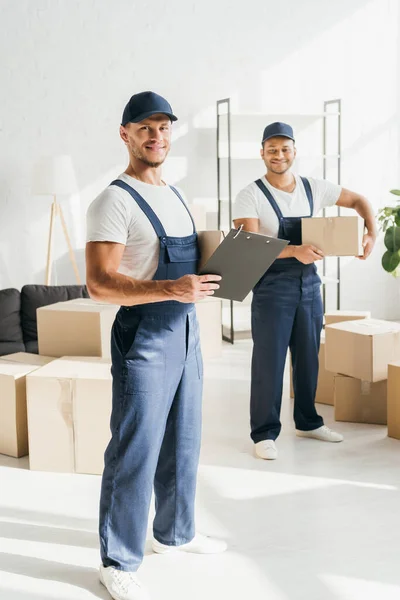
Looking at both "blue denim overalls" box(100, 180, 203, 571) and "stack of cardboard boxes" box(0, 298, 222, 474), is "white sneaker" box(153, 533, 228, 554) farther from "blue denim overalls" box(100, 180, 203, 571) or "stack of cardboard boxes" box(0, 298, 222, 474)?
"stack of cardboard boxes" box(0, 298, 222, 474)

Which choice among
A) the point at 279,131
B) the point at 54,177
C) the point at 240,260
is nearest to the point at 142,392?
the point at 240,260

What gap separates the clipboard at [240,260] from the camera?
85.7 inches

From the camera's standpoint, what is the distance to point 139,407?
2.25 meters

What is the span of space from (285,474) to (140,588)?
1195 mm

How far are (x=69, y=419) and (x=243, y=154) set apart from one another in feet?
12.1

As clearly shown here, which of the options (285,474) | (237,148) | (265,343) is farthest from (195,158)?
(285,474)

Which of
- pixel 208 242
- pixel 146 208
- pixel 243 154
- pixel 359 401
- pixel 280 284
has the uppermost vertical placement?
pixel 243 154

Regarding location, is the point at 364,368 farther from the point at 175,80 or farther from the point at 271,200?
the point at 175,80

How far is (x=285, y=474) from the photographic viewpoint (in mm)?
3342

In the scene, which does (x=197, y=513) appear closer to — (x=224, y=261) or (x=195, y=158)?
(x=224, y=261)

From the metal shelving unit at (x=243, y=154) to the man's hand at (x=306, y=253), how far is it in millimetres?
2702

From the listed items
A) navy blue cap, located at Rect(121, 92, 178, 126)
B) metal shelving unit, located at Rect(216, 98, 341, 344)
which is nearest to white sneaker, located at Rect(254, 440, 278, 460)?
navy blue cap, located at Rect(121, 92, 178, 126)

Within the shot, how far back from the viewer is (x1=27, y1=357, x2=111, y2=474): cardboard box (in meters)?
3.37

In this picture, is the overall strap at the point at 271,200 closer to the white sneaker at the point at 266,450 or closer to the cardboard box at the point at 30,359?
the white sneaker at the point at 266,450
